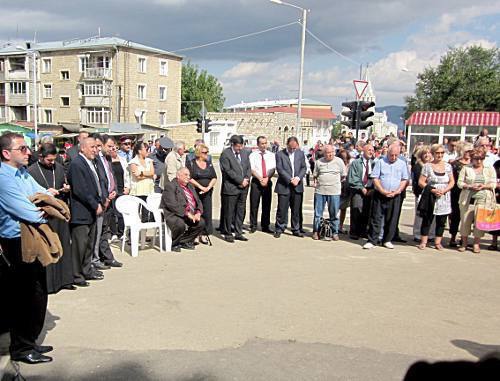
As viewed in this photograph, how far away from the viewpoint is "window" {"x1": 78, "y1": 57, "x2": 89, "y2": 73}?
55147mm

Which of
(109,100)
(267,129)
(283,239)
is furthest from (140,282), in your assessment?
(267,129)

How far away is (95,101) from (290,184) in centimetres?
4966

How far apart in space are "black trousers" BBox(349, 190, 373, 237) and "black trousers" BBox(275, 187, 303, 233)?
1.11 meters

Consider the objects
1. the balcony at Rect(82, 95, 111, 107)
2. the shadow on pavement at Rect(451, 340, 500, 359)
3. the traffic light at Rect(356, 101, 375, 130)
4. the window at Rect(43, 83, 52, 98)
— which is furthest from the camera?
the window at Rect(43, 83, 52, 98)

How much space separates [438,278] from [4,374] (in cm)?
568

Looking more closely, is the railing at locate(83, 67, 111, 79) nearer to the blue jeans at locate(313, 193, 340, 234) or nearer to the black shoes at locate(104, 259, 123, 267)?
the blue jeans at locate(313, 193, 340, 234)

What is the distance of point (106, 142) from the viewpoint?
343 inches

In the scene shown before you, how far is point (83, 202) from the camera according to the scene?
6156mm

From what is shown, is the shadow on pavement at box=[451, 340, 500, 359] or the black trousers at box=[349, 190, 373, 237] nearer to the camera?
the shadow on pavement at box=[451, 340, 500, 359]

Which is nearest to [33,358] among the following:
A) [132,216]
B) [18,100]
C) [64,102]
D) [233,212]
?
[132,216]

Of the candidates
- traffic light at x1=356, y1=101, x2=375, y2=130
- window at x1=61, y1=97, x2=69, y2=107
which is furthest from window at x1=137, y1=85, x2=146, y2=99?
traffic light at x1=356, y1=101, x2=375, y2=130

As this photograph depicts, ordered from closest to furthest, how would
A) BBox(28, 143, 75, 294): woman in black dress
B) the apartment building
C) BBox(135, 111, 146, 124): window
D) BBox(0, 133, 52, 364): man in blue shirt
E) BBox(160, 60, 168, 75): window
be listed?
BBox(0, 133, 52, 364): man in blue shirt → BBox(28, 143, 75, 294): woman in black dress → BBox(135, 111, 146, 124): window → the apartment building → BBox(160, 60, 168, 75): window

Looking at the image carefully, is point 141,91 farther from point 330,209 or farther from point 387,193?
point 387,193

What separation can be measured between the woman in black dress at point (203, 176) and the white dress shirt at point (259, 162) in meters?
1.04
